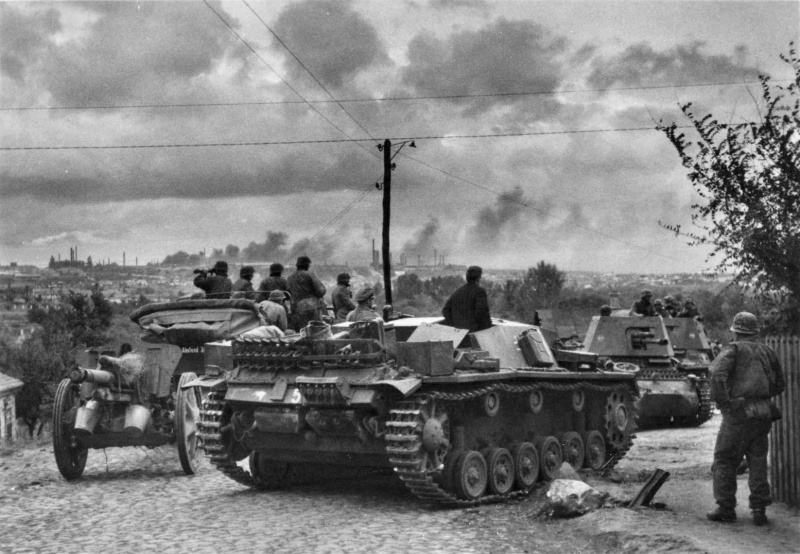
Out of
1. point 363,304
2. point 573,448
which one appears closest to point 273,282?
point 363,304

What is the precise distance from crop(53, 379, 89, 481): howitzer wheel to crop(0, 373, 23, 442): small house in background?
39.8 metres

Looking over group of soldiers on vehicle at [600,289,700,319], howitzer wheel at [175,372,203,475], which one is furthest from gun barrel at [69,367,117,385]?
group of soldiers on vehicle at [600,289,700,319]

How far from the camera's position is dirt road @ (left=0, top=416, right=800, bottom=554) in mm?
8375

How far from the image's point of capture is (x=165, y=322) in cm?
1503

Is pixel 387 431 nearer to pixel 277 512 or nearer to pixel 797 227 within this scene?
pixel 277 512

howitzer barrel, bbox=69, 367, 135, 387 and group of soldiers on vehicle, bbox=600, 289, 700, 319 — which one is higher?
group of soldiers on vehicle, bbox=600, 289, 700, 319

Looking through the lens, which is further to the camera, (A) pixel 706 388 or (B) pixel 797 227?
(A) pixel 706 388

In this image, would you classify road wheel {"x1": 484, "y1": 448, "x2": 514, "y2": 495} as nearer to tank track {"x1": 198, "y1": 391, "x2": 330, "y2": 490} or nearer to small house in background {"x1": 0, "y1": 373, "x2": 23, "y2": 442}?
tank track {"x1": 198, "y1": 391, "x2": 330, "y2": 490}

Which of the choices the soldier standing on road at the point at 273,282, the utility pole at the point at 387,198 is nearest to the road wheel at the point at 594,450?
the soldier standing on road at the point at 273,282

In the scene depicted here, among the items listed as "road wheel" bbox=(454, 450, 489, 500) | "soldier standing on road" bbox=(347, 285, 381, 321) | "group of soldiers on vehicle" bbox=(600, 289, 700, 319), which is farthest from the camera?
"group of soldiers on vehicle" bbox=(600, 289, 700, 319)

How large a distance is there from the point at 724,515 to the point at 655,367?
11.9m

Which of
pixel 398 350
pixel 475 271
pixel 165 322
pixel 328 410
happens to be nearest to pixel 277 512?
pixel 328 410

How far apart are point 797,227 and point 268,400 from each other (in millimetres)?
5570

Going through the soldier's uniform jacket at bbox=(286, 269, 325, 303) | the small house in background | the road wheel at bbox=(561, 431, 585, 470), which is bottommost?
the small house in background
